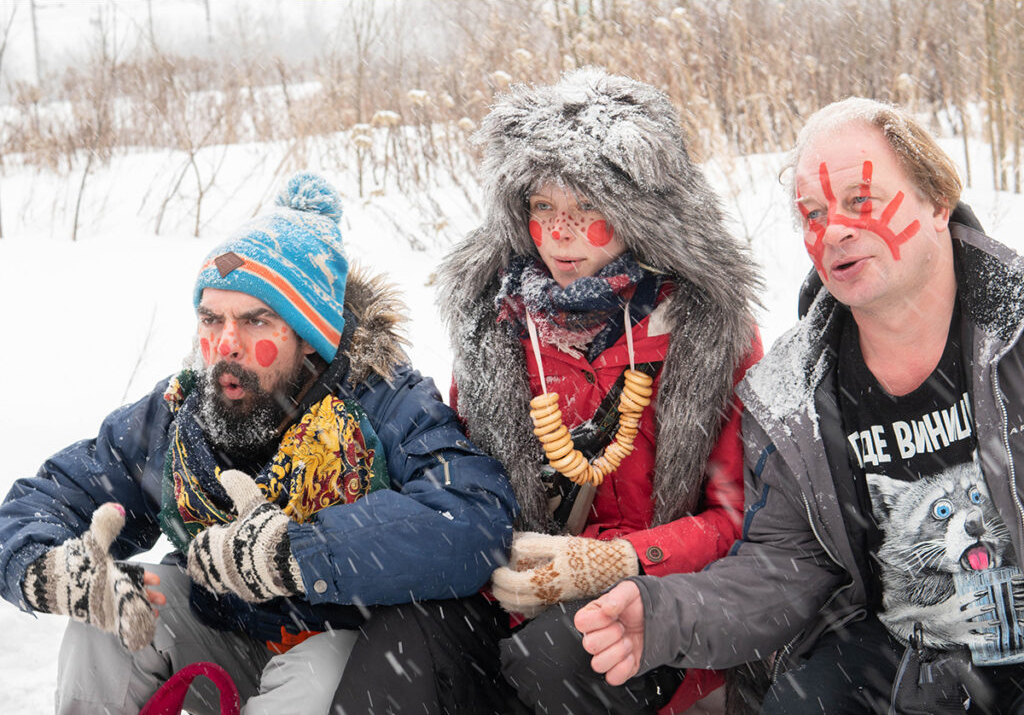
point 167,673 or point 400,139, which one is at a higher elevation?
point 400,139

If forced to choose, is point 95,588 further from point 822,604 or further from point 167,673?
point 822,604

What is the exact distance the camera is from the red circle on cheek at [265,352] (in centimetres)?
219

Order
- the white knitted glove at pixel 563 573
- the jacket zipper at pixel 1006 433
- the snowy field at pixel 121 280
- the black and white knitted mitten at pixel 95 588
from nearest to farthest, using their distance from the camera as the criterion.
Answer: the jacket zipper at pixel 1006 433, the black and white knitted mitten at pixel 95 588, the white knitted glove at pixel 563 573, the snowy field at pixel 121 280

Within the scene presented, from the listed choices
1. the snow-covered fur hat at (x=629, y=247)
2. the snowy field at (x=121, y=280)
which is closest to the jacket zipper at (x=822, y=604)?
the snow-covered fur hat at (x=629, y=247)

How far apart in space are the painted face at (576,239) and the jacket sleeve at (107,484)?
3.62ft

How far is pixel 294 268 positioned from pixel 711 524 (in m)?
1.22

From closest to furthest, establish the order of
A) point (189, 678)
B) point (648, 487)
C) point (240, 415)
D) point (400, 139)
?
1. point (189, 678)
2. point (240, 415)
3. point (648, 487)
4. point (400, 139)

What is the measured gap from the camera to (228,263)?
2.17m

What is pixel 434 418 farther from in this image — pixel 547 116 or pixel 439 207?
pixel 439 207

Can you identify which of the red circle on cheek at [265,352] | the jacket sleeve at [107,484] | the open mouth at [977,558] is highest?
the red circle on cheek at [265,352]

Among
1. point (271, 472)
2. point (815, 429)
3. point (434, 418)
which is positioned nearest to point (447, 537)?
→ point (434, 418)

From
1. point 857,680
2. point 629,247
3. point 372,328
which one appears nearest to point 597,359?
point 629,247

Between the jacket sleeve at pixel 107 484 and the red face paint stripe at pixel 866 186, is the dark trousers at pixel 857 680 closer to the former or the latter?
the red face paint stripe at pixel 866 186

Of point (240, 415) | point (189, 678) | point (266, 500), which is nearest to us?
point (189, 678)
